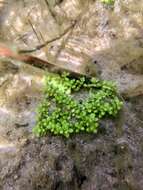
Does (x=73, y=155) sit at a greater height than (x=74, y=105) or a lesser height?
lesser

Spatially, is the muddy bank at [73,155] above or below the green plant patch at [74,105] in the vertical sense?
below

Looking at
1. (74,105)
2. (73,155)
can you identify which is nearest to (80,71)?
(74,105)

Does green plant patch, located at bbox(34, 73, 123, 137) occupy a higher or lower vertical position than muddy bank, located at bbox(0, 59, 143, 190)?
higher

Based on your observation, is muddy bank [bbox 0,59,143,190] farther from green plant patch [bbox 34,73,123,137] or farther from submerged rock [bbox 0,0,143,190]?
green plant patch [bbox 34,73,123,137]

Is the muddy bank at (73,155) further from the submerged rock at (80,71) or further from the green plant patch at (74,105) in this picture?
the green plant patch at (74,105)

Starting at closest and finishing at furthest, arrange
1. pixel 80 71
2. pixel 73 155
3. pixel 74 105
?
pixel 73 155 → pixel 74 105 → pixel 80 71

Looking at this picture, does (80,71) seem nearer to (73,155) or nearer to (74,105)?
(74,105)

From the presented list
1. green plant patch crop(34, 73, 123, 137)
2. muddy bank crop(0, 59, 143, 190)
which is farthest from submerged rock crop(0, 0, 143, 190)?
green plant patch crop(34, 73, 123, 137)

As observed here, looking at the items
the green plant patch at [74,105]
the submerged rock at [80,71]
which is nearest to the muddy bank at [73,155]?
the submerged rock at [80,71]
